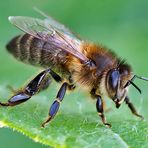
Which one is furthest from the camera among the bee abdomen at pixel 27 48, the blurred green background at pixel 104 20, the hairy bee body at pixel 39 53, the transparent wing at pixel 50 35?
the blurred green background at pixel 104 20

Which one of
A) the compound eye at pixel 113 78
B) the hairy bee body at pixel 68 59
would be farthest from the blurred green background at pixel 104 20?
the compound eye at pixel 113 78

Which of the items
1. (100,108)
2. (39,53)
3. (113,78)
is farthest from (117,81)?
(39,53)

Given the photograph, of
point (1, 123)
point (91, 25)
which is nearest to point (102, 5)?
point (91, 25)

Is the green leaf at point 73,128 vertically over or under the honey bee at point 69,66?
under

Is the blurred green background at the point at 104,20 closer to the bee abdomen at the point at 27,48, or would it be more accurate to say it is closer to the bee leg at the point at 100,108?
the bee abdomen at the point at 27,48

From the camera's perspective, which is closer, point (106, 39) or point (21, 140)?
point (21, 140)

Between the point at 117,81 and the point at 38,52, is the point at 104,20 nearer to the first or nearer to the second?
the point at 38,52

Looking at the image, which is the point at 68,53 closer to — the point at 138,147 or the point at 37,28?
the point at 37,28

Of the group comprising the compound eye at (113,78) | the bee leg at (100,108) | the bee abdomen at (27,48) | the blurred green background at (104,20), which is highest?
the blurred green background at (104,20)
